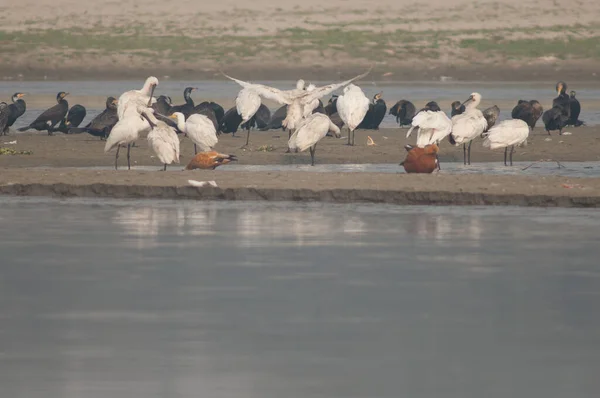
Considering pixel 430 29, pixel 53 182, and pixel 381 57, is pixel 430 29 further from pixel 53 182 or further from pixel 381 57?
pixel 53 182

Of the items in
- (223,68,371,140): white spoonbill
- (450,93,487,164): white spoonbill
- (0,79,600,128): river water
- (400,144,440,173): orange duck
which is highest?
(223,68,371,140): white spoonbill

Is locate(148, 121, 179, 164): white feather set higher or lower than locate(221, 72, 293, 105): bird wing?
lower

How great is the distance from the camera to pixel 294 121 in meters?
30.6

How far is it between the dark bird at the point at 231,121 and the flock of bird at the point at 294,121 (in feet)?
0.07

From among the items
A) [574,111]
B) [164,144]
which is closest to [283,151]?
[164,144]

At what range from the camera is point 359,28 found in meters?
74.4

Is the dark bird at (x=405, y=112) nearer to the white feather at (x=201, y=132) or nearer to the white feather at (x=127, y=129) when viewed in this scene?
the white feather at (x=201, y=132)

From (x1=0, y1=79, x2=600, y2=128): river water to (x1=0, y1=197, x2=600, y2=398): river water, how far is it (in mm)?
22065

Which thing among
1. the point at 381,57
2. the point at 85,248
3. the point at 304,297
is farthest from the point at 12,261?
the point at 381,57

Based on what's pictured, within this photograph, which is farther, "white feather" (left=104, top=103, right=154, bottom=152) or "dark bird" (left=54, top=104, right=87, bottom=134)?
"dark bird" (left=54, top=104, right=87, bottom=134)

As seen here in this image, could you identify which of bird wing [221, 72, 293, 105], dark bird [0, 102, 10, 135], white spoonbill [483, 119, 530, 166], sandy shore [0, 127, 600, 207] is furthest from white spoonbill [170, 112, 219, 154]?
dark bird [0, 102, 10, 135]

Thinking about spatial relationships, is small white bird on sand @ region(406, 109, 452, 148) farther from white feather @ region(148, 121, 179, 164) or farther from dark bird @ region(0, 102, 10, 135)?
dark bird @ region(0, 102, 10, 135)

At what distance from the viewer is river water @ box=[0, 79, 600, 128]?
4631 centimetres

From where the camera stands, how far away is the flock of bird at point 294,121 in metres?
25.2
